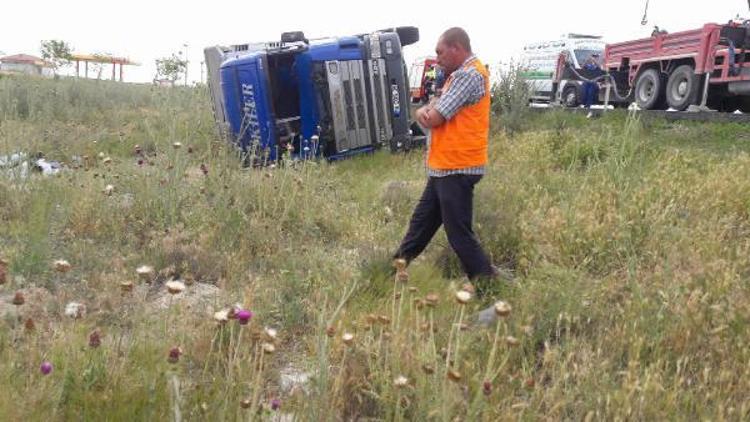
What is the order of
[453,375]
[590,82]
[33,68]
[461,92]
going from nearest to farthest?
[453,375], [461,92], [590,82], [33,68]

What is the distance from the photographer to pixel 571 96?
18000 mm

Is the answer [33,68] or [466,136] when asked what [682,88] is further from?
[33,68]

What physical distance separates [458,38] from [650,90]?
11.1 metres

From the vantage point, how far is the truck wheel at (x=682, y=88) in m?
Result: 11.4

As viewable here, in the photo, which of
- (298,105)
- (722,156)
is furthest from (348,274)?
(722,156)

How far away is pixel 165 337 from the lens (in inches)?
101

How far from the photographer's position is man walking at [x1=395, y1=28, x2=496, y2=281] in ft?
12.0

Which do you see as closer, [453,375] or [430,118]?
[453,375]

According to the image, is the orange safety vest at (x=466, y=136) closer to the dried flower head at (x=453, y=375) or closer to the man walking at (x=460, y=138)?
the man walking at (x=460, y=138)

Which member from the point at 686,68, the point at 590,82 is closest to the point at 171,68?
the point at 686,68

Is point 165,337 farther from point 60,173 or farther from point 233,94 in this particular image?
point 233,94

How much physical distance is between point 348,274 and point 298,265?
1.38 ft

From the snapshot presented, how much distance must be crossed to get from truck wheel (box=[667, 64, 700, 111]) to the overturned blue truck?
6129mm

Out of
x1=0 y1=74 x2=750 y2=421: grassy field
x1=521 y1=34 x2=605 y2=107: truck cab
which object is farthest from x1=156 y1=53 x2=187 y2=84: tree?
x1=521 y1=34 x2=605 y2=107: truck cab
